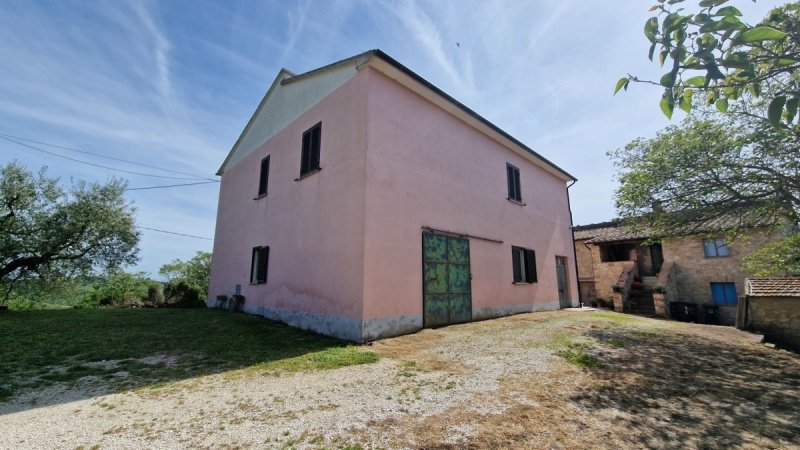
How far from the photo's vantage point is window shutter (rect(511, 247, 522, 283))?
10.8 m

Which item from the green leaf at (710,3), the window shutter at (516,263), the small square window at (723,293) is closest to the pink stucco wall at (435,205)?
the window shutter at (516,263)

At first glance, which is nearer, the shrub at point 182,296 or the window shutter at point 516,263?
the window shutter at point 516,263

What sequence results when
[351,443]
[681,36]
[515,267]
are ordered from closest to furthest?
1. [681,36]
2. [351,443]
3. [515,267]

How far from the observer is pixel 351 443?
251 cm

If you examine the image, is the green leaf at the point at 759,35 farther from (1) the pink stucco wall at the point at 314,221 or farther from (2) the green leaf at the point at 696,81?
(1) the pink stucco wall at the point at 314,221

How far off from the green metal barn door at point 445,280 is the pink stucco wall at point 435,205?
0.91 feet

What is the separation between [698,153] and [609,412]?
5.52 m

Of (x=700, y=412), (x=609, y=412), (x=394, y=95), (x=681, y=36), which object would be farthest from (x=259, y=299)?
(x=681, y=36)

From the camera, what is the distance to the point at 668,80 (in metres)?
1.80

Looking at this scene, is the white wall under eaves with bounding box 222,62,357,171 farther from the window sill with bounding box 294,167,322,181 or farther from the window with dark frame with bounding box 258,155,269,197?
the window sill with bounding box 294,167,322,181

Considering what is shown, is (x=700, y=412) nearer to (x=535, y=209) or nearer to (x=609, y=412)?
(x=609, y=412)

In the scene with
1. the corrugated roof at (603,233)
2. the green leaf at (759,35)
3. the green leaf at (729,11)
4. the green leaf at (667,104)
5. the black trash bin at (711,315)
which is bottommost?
the black trash bin at (711,315)

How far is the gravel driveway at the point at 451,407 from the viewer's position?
257cm

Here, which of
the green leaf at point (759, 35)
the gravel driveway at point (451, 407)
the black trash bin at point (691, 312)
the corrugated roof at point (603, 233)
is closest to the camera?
the green leaf at point (759, 35)
